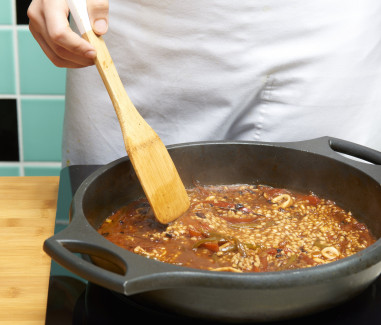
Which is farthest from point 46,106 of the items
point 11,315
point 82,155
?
point 11,315

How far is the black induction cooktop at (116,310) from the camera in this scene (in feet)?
3.14

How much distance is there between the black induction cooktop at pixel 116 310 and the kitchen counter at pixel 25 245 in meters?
0.06

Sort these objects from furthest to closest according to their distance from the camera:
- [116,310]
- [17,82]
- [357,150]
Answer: [17,82], [357,150], [116,310]

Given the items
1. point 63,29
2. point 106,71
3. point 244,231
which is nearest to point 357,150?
point 244,231

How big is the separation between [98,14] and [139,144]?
31 cm

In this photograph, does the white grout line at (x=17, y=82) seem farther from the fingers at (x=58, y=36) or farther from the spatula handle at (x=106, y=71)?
the spatula handle at (x=106, y=71)

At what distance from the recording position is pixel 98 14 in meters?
1.25

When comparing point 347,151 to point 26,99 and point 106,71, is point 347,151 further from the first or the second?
point 26,99

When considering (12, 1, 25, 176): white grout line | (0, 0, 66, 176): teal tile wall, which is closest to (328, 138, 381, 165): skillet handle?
(0, 0, 66, 176): teal tile wall

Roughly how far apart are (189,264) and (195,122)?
730 mm

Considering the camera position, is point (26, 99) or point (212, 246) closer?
point (212, 246)

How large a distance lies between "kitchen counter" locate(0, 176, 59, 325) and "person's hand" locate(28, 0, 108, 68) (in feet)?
1.28

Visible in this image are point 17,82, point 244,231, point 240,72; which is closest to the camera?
point 244,231

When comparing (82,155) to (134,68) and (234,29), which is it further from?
(234,29)
